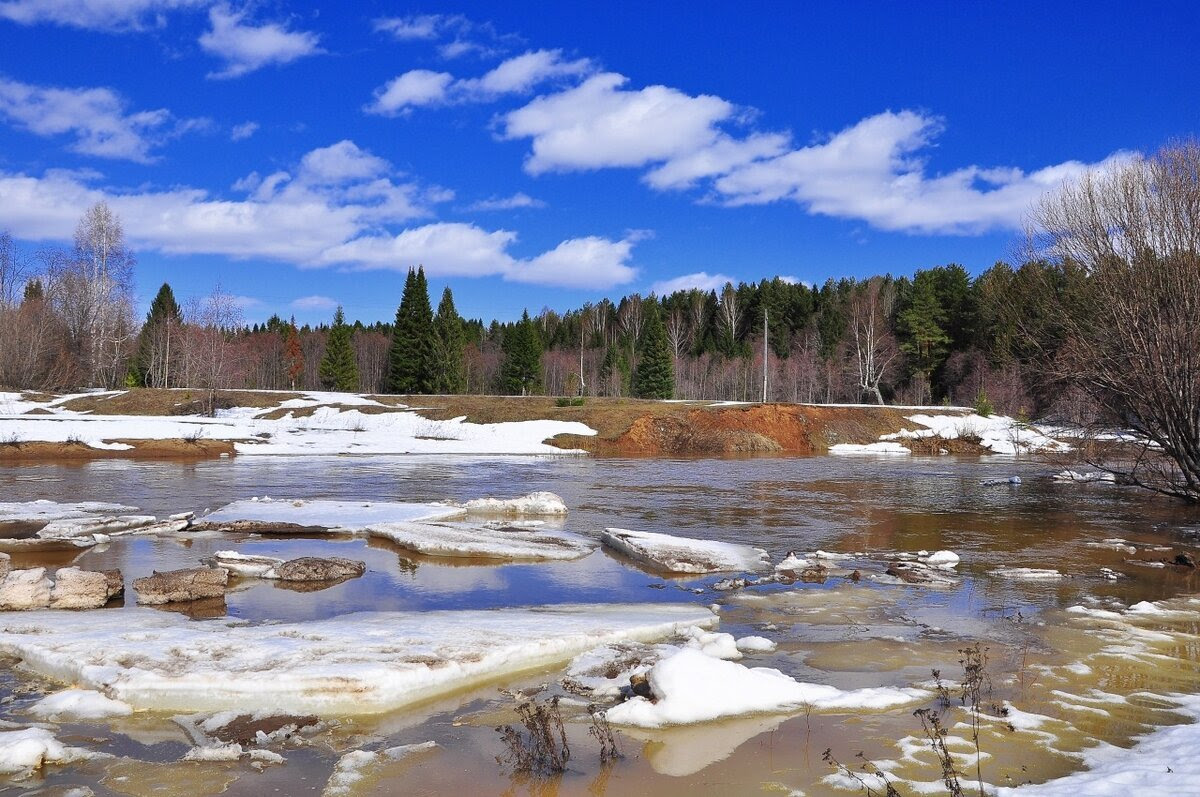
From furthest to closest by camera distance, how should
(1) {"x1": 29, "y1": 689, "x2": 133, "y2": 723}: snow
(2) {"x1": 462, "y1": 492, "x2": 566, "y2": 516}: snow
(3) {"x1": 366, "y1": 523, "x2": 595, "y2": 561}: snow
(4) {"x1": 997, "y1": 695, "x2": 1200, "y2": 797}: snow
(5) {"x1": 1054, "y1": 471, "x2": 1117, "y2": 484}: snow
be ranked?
(5) {"x1": 1054, "y1": 471, "x2": 1117, "y2": 484}: snow, (2) {"x1": 462, "y1": 492, "x2": 566, "y2": 516}: snow, (3) {"x1": 366, "y1": 523, "x2": 595, "y2": 561}: snow, (1) {"x1": 29, "y1": 689, "x2": 133, "y2": 723}: snow, (4) {"x1": 997, "y1": 695, "x2": 1200, "y2": 797}: snow

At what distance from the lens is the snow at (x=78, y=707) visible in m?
6.58

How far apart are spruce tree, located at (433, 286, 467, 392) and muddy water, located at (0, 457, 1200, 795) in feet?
130

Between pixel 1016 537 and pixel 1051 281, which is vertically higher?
pixel 1051 281

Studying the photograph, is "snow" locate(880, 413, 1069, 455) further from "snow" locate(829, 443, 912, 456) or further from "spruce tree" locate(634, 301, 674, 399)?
"spruce tree" locate(634, 301, 674, 399)

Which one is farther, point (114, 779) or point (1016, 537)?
point (1016, 537)

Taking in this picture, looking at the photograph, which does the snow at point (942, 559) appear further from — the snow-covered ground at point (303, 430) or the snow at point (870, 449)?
the snow at point (870, 449)

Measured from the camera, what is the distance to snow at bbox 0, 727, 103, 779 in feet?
18.4

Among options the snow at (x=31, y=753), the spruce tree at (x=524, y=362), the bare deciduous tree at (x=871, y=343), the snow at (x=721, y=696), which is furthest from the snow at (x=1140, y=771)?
the spruce tree at (x=524, y=362)

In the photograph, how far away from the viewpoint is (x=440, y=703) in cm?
712

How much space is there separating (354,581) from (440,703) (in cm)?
524

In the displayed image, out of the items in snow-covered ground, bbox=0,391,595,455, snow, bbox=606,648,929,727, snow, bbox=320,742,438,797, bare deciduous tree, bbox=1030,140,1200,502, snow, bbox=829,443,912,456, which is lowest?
snow, bbox=320,742,438,797

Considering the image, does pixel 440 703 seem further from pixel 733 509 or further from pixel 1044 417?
pixel 1044 417

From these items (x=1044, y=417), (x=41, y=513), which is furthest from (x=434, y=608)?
(x=1044, y=417)

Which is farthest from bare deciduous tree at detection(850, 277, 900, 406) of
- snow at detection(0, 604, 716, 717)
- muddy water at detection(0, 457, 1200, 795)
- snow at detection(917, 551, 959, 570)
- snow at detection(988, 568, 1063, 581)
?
snow at detection(0, 604, 716, 717)
